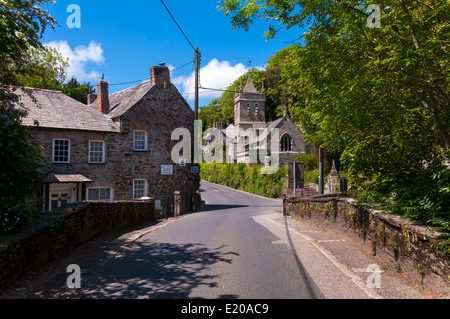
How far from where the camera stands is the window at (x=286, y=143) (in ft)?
184

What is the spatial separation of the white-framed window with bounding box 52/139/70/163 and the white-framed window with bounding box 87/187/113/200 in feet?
8.21

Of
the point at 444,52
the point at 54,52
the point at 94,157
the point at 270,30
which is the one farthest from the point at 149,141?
the point at 54,52

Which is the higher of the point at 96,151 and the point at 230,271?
the point at 96,151

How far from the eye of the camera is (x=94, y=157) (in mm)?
22438

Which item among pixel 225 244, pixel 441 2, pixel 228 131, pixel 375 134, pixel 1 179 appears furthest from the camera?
pixel 228 131

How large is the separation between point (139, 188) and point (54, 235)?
16716 millimetres

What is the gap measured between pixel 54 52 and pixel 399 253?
43248 mm

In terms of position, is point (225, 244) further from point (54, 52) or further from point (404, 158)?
point (54, 52)

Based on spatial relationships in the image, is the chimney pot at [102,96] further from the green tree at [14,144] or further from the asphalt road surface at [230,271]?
the green tree at [14,144]

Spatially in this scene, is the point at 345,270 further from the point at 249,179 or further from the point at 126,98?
the point at 249,179

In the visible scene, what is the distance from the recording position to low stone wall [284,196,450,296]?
574 centimetres

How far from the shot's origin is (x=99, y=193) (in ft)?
74.9

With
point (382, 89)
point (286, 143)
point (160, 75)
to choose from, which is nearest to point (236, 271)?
point (382, 89)

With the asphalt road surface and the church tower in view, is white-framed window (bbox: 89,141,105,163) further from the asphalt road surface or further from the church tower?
the church tower
